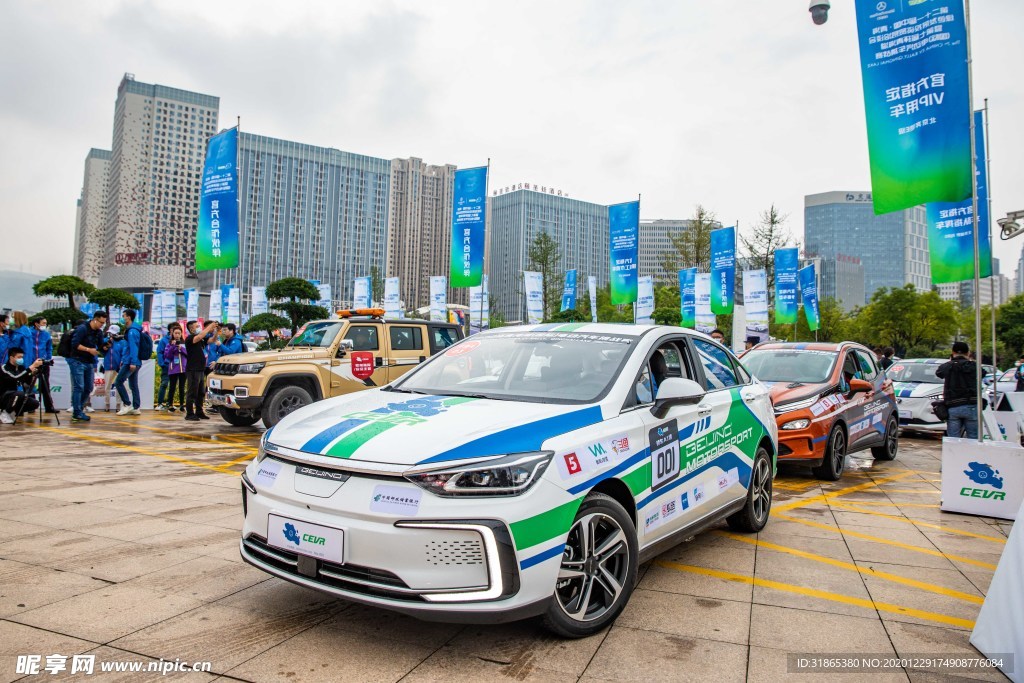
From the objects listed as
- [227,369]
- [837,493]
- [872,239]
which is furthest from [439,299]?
[872,239]

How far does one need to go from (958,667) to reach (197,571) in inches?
161

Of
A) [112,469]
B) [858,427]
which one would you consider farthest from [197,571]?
[858,427]

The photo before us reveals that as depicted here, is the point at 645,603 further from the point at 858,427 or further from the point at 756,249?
the point at 756,249

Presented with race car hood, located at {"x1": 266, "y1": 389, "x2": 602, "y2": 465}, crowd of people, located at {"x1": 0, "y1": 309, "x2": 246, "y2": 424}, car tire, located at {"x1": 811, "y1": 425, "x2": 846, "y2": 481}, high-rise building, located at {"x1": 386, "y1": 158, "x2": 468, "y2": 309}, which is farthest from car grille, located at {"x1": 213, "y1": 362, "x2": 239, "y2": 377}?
high-rise building, located at {"x1": 386, "y1": 158, "x2": 468, "y2": 309}

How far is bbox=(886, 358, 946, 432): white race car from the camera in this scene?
13.3m

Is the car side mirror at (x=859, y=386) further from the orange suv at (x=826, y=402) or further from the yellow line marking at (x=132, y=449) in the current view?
the yellow line marking at (x=132, y=449)

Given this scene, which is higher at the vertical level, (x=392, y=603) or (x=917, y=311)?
(x=917, y=311)

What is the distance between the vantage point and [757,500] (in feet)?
17.8

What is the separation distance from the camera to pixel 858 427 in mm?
8875

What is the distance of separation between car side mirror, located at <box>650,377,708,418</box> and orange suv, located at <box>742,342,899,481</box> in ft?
12.2

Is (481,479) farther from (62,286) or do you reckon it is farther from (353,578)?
(62,286)

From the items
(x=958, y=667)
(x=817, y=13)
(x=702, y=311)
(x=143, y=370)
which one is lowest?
(x=958, y=667)

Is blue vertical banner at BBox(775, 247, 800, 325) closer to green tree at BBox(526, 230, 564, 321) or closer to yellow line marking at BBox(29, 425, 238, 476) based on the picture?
green tree at BBox(526, 230, 564, 321)

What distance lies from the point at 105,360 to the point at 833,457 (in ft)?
45.2
